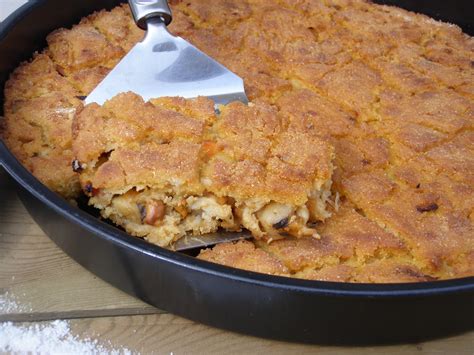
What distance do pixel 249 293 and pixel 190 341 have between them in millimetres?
306

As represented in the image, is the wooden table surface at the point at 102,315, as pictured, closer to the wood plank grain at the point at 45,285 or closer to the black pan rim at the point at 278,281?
the wood plank grain at the point at 45,285

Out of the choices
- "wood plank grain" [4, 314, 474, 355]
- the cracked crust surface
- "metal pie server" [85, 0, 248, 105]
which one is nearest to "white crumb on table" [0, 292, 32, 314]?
→ "wood plank grain" [4, 314, 474, 355]

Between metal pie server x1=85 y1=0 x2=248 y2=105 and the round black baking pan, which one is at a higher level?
metal pie server x1=85 y1=0 x2=248 y2=105

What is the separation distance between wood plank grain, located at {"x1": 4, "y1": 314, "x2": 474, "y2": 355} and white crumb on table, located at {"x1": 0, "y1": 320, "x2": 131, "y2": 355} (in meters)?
0.02

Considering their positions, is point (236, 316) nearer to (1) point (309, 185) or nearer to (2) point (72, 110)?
(1) point (309, 185)

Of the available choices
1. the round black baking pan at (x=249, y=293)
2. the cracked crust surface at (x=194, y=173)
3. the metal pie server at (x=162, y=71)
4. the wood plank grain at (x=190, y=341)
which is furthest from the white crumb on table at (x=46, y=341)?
the metal pie server at (x=162, y=71)

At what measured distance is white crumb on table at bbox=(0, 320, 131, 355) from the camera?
1.63 m

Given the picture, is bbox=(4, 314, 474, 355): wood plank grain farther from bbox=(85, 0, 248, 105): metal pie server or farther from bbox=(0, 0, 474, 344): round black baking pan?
bbox=(85, 0, 248, 105): metal pie server

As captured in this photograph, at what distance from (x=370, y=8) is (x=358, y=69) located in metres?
0.51

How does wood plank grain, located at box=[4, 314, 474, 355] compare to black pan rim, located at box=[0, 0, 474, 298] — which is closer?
black pan rim, located at box=[0, 0, 474, 298]

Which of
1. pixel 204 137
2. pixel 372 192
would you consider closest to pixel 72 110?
pixel 204 137

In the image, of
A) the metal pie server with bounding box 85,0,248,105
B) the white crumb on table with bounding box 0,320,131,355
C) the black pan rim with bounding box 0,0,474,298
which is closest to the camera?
the black pan rim with bounding box 0,0,474,298

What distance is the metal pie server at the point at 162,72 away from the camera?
202 centimetres

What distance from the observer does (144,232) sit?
1.75m
